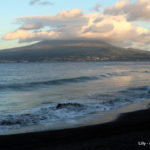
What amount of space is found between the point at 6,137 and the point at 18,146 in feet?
4.95

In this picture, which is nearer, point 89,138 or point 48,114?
point 89,138

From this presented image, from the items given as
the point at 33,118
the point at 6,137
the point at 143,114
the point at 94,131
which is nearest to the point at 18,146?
the point at 6,137

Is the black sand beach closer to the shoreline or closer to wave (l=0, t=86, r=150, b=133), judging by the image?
the shoreline

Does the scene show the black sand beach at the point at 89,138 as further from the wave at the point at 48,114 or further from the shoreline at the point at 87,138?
the wave at the point at 48,114

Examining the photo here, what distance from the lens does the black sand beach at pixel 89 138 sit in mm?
9492

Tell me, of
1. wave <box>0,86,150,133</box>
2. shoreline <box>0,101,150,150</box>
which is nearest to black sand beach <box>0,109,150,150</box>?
shoreline <box>0,101,150,150</box>

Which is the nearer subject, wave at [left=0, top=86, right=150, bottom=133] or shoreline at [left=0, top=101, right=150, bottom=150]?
shoreline at [left=0, top=101, right=150, bottom=150]

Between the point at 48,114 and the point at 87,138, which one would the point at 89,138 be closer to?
the point at 87,138

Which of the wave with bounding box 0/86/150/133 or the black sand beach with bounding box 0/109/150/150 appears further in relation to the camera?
the wave with bounding box 0/86/150/133

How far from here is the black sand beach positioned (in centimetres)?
949

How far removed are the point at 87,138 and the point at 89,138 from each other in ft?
0.26

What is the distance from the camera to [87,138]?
35.3ft

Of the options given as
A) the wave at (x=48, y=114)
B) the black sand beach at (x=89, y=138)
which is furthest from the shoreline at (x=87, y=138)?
the wave at (x=48, y=114)

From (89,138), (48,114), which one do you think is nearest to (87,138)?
(89,138)
